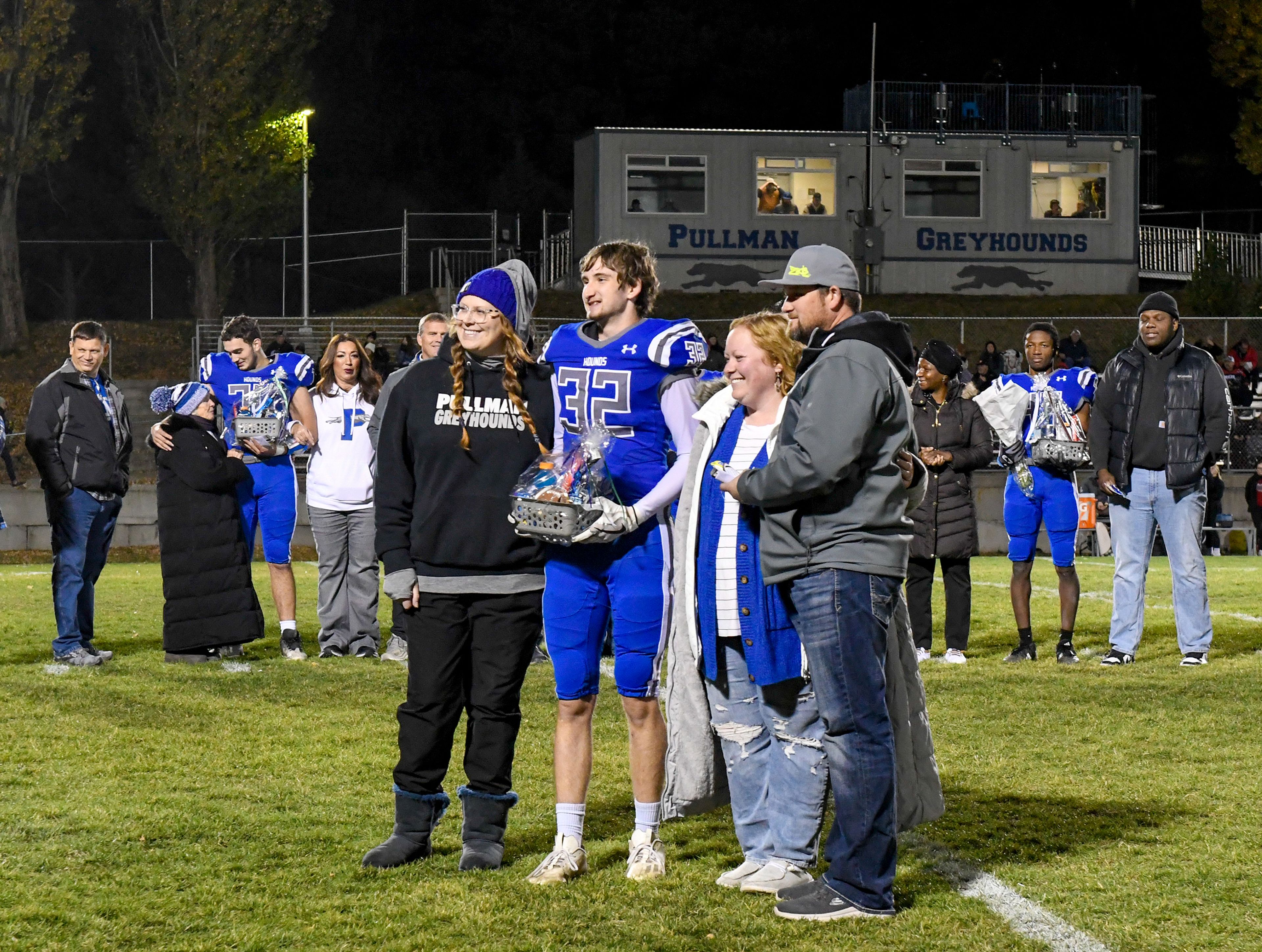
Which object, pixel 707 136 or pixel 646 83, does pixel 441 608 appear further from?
pixel 646 83

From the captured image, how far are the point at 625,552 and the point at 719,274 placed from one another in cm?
3538

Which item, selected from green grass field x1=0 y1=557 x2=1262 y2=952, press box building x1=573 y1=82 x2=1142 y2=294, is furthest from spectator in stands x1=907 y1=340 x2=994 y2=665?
press box building x1=573 y1=82 x2=1142 y2=294

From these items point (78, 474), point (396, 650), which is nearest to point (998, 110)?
point (396, 650)

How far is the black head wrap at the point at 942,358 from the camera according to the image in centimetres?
1058

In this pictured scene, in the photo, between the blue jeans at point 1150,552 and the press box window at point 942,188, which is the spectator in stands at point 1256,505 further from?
the press box window at point 942,188

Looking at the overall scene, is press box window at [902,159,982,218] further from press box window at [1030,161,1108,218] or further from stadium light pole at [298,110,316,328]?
stadium light pole at [298,110,316,328]

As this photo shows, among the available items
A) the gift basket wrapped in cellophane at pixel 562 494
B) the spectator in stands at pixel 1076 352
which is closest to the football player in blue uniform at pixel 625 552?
the gift basket wrapped in cellophane at pixel 562 494

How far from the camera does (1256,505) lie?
891 inches

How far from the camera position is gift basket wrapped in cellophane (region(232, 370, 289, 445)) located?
10.3m

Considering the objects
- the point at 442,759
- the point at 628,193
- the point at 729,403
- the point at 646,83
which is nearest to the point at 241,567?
the point at 442,759

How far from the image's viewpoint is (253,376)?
34.8 ft

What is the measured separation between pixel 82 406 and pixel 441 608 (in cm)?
570

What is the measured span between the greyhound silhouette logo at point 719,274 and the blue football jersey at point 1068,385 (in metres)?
29.0

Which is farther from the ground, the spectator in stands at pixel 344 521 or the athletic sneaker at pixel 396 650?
the spectator in stands at pixel 344 521
